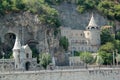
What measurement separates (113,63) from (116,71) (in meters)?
7.43

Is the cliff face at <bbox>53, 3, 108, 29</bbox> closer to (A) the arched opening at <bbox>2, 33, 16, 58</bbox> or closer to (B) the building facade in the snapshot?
(B) the building facade

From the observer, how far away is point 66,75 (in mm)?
88875

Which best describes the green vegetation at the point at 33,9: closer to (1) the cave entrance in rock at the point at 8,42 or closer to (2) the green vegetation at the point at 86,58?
(1) the cave entrance in rock at the point at 8,42

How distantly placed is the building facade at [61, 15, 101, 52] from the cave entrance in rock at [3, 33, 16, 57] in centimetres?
987

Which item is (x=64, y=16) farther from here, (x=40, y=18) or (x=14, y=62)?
(x=14, y=62)

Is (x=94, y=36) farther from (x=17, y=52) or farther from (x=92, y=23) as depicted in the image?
(x=17, y=52)

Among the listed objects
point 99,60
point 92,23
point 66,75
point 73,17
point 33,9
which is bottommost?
point 66,75

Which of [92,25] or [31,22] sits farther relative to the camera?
[92,25]

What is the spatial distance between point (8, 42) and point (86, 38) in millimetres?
14994

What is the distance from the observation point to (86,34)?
350 feet

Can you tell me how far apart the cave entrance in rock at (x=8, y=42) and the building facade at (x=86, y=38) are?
32.4ft

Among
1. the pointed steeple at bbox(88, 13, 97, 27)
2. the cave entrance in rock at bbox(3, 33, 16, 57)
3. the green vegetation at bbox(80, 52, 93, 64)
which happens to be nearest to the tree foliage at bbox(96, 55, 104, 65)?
the green vegetation at bbox(80, 52, 93, 64)

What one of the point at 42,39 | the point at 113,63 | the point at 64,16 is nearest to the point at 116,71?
the point at 113,63

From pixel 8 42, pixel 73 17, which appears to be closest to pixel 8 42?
pixel 8 42
